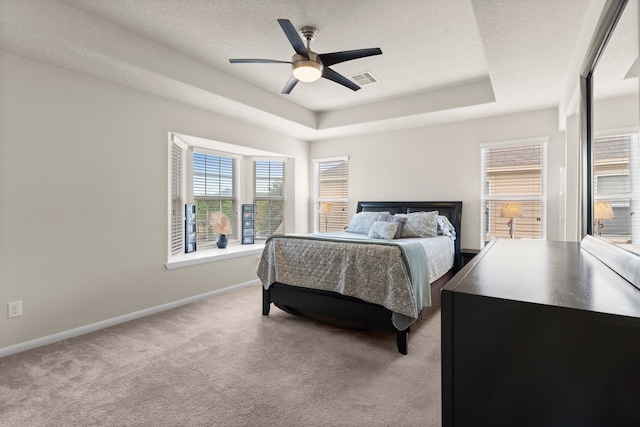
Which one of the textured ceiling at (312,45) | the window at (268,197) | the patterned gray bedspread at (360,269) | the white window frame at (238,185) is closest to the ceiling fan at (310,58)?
the textured ceiling at (312,45)

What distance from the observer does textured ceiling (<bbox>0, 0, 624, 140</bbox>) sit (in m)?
2.34

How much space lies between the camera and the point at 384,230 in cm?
399

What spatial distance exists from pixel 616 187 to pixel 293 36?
2.12 meters

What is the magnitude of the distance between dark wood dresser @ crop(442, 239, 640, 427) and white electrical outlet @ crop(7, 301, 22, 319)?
11.1ft

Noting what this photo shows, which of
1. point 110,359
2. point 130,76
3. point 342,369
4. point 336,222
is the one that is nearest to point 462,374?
point 342,369

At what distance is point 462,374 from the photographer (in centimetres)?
80

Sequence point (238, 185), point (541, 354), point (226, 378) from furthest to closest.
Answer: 1. point (238, 185)
2. point (226, 378)
3. point (541, 354)

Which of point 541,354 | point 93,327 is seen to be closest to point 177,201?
point 93,327

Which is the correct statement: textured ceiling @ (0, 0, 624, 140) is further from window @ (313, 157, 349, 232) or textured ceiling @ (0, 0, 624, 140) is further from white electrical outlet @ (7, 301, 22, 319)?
white electrical outlet @ (7, 301, 22, 319)

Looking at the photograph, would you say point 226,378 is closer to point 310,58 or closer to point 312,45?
point 310,58

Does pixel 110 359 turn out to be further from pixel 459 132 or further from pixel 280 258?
pixel 459 132

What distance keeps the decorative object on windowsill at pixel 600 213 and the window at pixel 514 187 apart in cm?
247

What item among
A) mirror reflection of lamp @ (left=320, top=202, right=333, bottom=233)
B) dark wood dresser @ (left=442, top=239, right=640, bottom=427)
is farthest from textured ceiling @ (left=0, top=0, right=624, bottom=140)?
dark wood dresser @ (left=442, top=239, right=640, bottom=427)

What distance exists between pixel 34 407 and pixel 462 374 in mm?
2471
